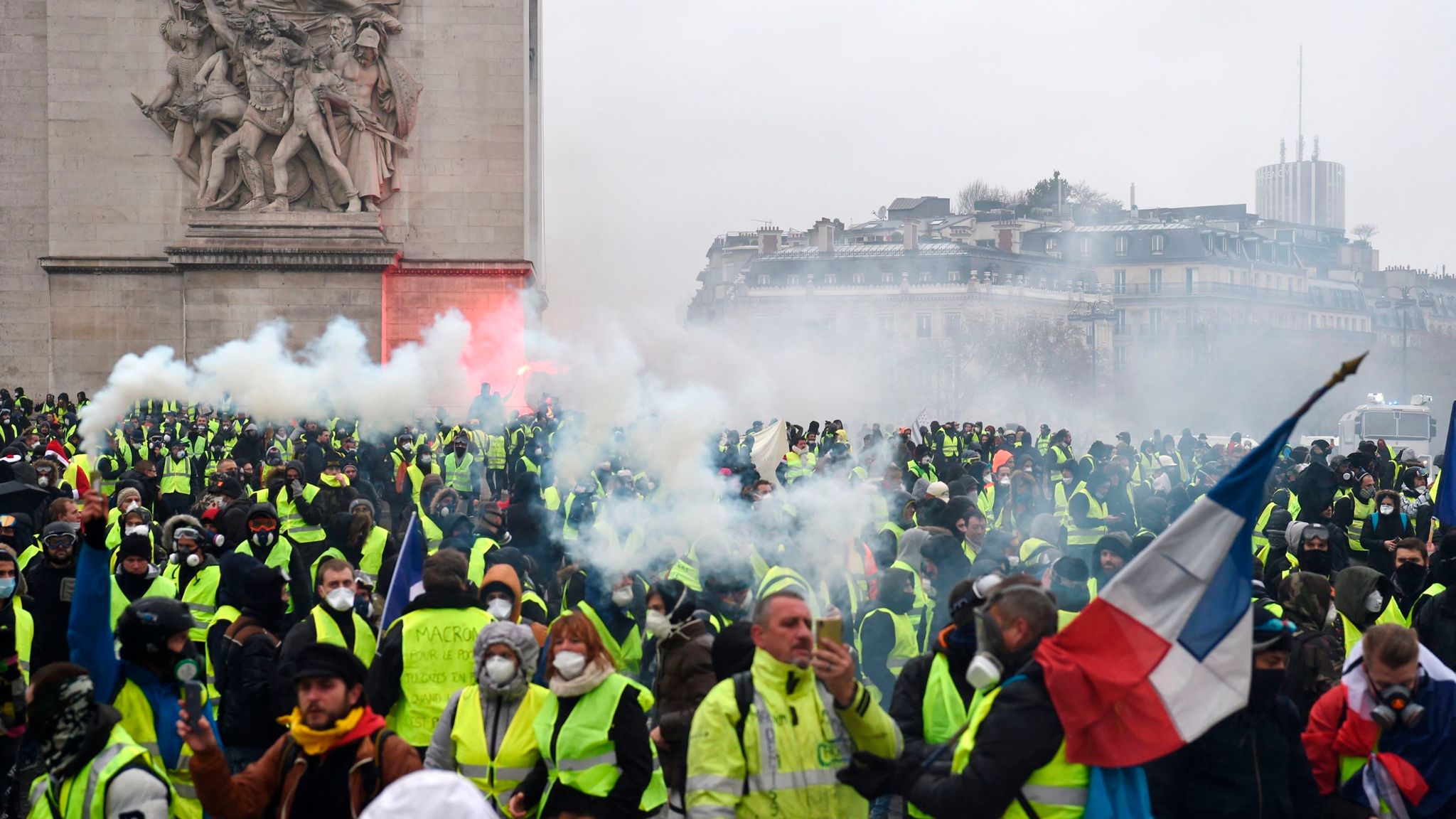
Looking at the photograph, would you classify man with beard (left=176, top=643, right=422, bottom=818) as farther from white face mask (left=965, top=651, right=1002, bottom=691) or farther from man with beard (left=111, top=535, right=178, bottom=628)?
A: man with beard (left=111, top=535, right=178, bottom=628)

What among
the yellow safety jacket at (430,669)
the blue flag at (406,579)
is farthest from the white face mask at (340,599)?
the blue flag at (406,579)

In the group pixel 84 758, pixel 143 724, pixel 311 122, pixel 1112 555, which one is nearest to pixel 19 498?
pixel 143 724

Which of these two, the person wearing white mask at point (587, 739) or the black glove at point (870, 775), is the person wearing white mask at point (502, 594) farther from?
the black glove at point (870, 775)

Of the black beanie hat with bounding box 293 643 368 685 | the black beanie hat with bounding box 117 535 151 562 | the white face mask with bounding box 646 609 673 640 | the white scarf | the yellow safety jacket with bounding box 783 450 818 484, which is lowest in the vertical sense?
the yellow safety jacket with bounding box 783 450 818 484

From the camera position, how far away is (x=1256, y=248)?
265ft

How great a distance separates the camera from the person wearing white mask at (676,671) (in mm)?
6367

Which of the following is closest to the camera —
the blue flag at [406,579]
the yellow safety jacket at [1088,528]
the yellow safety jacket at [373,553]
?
the blue flag at [406,579]

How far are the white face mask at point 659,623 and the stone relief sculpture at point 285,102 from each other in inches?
953

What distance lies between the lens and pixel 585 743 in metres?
5.38

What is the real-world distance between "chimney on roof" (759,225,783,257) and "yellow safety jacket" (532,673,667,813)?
198 feet

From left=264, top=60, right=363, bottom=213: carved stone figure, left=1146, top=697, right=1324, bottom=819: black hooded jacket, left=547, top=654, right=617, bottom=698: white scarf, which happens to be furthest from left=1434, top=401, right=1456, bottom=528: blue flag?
left=264, top=60, right=363, bottom=213: carved stone figure

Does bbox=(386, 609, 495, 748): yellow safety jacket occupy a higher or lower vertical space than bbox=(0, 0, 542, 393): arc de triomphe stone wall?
lower

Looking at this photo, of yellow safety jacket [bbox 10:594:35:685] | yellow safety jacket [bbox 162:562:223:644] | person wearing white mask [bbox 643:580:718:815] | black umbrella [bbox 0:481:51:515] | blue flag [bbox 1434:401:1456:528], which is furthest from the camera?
black umbrella [bbox 0:481:51:515]

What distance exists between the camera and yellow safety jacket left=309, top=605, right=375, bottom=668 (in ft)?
21.5
